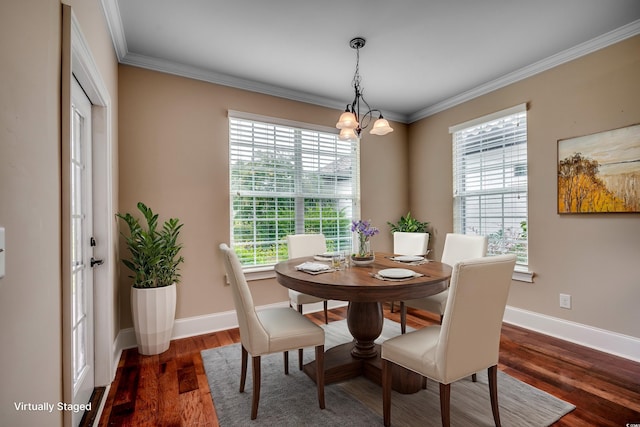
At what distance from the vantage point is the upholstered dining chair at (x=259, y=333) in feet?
6.03

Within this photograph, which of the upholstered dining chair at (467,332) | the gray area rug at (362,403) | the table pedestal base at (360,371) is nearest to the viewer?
the upholstered dining chair at (467,332)

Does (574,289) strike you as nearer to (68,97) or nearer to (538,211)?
(538,211)

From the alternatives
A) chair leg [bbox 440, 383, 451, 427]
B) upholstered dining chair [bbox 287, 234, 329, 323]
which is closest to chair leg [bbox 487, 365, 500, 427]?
chair leg [bbox 440, 383, 451, 427]

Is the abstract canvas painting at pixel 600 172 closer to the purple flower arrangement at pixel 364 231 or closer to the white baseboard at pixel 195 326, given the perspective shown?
the purple flower arrangement at pixel 364 231

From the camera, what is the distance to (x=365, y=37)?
8.81 feet

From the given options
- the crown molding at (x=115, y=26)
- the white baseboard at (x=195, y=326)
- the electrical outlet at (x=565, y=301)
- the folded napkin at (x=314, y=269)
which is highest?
the crown molding at (x=115, y=26)

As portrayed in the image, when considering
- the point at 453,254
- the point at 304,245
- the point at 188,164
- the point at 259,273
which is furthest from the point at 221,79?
the point at 453,254

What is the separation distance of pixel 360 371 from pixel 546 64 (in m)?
3.38

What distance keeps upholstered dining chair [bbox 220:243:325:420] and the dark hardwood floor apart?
453mm

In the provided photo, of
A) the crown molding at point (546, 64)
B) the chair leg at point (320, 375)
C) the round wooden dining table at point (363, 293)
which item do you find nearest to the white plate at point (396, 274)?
the round wooden dining table at point (363, 293)

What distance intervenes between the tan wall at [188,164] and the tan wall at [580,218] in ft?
9.04

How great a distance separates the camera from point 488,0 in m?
2.22

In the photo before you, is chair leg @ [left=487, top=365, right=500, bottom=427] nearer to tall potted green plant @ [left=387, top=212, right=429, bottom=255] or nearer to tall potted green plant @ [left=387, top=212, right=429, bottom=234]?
tall potted green plant @ [left=387, top=212, right=429, bottom=255]

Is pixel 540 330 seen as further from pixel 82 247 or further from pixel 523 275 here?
pixel 82 247
